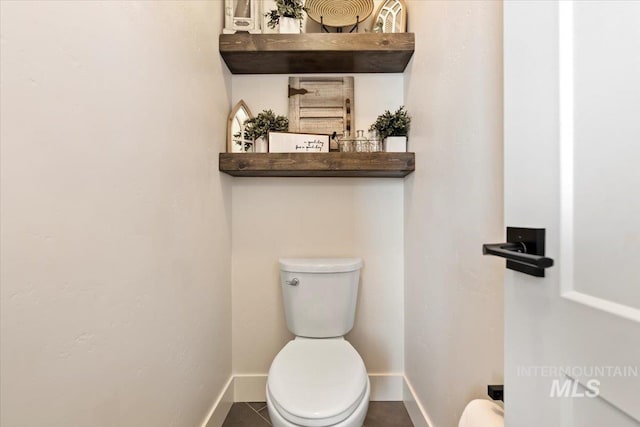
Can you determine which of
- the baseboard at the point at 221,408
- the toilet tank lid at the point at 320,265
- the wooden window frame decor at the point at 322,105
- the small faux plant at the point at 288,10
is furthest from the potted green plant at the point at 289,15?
the baseboard at the point at 221,408

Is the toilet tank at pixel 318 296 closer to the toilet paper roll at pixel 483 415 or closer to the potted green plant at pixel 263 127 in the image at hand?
the potted green plant at pixel 263 127

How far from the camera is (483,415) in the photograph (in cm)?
66

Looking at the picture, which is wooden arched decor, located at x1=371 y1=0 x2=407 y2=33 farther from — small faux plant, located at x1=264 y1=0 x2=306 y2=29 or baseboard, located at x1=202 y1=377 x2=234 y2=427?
baseboard, located at x1=202 y1=377 x2=234 y2=427

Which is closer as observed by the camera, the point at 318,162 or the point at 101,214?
the point at 101,214

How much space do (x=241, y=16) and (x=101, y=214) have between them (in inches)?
49.0

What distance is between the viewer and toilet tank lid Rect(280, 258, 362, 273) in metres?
1.43

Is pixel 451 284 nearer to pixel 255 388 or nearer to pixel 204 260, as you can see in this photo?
pixel 204 260

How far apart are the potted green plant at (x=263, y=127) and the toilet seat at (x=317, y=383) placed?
Answer: 970mm

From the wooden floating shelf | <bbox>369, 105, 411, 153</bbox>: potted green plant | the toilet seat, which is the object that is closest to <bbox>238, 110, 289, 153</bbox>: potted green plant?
the wooden floating shelf

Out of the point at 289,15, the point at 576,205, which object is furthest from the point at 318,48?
the point at 576,205

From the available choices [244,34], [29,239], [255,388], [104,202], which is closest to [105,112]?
[104,202]

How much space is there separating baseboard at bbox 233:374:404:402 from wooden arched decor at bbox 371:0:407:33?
5.79ft

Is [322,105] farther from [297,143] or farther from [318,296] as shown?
[318,296]

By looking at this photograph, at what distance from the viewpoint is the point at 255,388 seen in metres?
1.61
